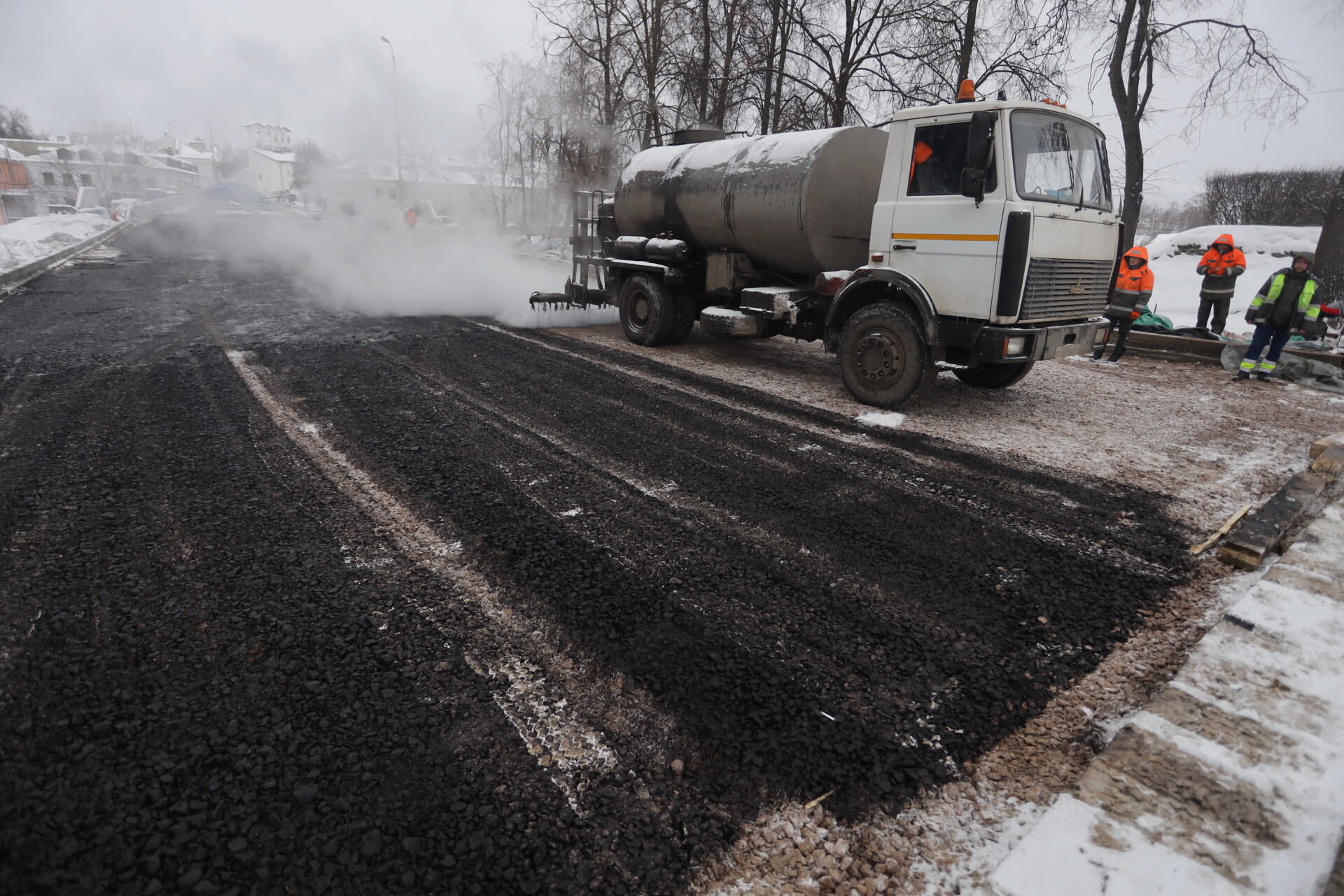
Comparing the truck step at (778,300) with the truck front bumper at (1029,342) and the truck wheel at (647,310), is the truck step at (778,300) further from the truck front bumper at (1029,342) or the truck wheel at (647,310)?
the truck front bumper at (1029,342)

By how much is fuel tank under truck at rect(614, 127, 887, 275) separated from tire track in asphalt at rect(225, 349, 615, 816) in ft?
17.5

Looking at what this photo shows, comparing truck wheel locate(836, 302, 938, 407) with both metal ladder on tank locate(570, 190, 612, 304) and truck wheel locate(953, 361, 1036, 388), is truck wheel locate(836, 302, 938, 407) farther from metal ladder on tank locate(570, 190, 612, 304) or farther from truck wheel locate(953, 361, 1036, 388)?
metal ladder on tank locate(570, 190, 612, 304)

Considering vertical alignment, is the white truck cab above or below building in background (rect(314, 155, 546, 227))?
below

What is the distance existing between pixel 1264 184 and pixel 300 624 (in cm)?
3230

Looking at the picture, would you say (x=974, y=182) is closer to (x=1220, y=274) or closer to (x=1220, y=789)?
(x=1220, y=789)

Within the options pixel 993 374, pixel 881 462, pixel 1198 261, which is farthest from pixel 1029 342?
pixel 1198 261

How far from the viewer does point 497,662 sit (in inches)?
105

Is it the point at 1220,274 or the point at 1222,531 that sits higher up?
the point at 1220,274

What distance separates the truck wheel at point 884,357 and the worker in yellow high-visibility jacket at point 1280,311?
523 cm

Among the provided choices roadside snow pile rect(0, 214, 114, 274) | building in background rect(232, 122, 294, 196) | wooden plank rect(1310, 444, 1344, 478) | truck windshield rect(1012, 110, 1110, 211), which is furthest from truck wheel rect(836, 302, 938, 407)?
building in background rect(232, 122, 294, 196)

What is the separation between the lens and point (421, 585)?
10.4 feet

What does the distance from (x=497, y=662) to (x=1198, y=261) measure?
74.4 ft

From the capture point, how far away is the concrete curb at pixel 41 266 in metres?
13.1

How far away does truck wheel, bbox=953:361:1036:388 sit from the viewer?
737cm
